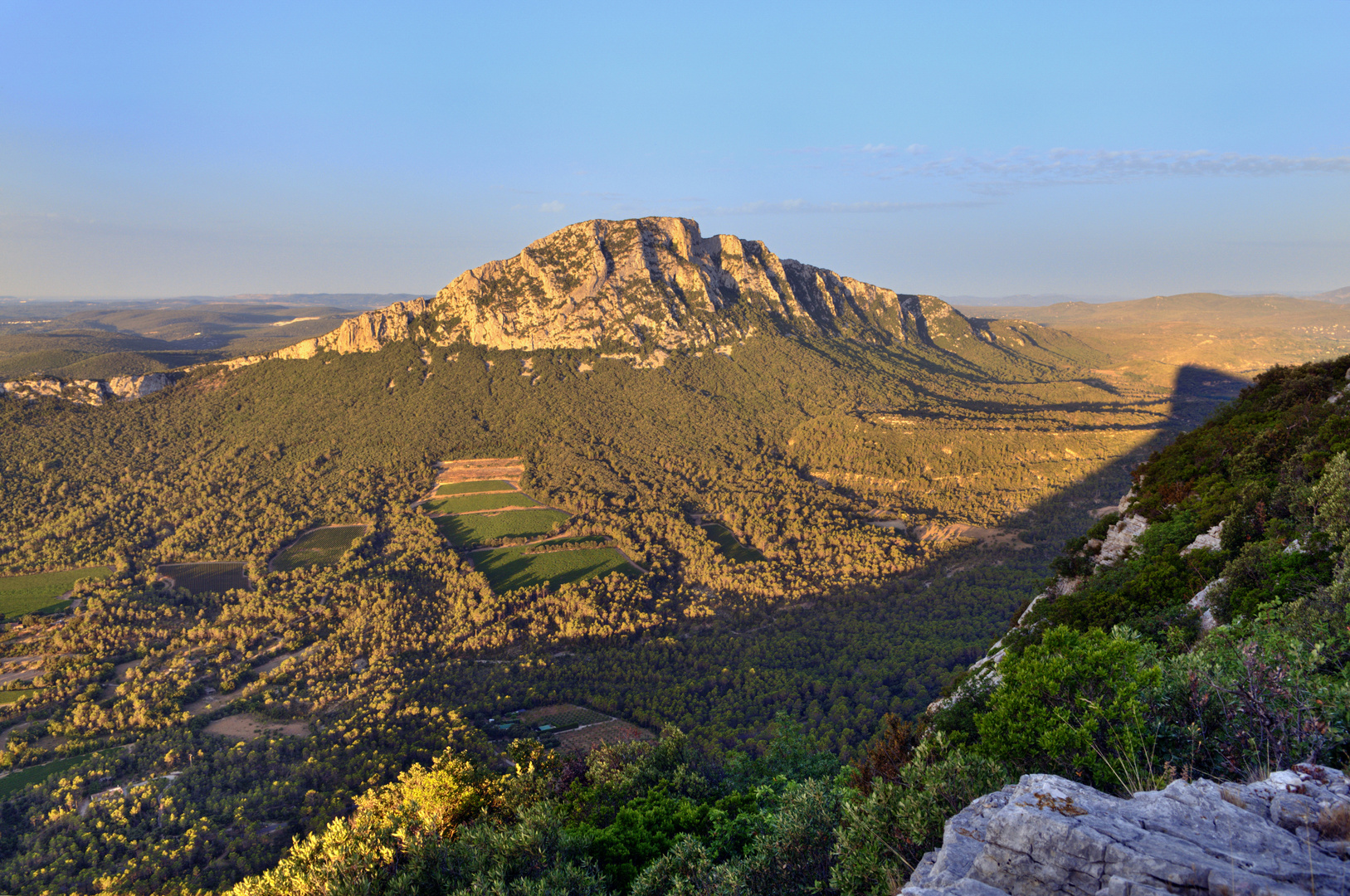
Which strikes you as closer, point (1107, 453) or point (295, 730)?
point (295, 730)

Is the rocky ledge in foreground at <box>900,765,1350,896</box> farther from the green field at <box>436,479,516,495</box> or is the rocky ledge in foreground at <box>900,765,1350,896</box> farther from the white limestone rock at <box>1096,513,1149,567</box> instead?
the green field at <box>436,479,516,495</box>

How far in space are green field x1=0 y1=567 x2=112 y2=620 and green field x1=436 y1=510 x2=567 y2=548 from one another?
68852 millimetres

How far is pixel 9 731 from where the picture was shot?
79875 mm

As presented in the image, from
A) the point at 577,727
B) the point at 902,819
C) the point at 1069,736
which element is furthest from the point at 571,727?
the point at 1069,736

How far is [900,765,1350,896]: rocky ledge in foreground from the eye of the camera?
469 inches

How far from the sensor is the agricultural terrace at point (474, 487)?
557 feet

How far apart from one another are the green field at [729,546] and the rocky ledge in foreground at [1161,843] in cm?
11889

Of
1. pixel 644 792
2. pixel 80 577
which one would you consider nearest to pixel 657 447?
pixel 80 577

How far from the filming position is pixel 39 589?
11819 cm

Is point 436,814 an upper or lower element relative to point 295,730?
upper

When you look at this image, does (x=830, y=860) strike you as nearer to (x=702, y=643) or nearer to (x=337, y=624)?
(x=702, y=643)

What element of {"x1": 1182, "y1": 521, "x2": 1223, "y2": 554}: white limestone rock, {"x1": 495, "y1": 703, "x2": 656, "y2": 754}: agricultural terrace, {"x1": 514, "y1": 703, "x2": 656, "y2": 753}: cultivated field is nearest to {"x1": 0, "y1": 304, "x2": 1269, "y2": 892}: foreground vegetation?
{"x1": 514, "y1": 703, "x2": 656, "y2": 753}: cultivated field

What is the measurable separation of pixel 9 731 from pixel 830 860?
376 feet

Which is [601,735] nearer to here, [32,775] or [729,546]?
[729,546]
